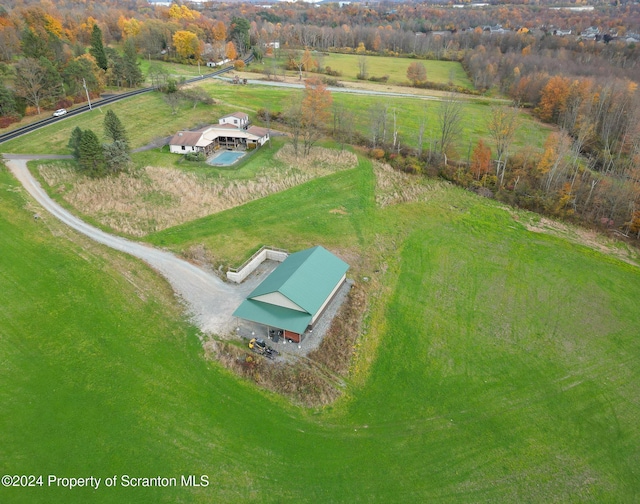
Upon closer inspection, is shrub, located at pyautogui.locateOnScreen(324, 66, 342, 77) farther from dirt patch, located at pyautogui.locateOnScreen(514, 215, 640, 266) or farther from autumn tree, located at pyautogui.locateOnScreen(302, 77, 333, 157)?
dirt patch, located at pyautogui.locateOnScreen(514, 215, 640, 266)

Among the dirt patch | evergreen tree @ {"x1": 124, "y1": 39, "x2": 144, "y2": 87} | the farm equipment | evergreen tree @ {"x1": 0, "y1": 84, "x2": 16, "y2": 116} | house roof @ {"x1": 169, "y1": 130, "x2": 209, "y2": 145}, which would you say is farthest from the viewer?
evergreen tree @ {"x1": 124, "y1": 39, "x2": 144, "y2": 87}

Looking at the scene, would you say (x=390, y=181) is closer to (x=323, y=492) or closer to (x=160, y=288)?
(x=160, y=288)

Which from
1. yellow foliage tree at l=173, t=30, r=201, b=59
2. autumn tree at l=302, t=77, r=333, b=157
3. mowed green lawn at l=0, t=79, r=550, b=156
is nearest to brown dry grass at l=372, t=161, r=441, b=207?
autumn tree at l=302, t=77, r=333, b=157

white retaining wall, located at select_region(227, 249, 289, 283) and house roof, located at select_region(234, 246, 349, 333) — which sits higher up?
house roof, located at select_region(234, 246, 349, 333)

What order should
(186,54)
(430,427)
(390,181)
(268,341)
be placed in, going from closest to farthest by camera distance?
(430,427) → (268,341) → (390,181) → (186,54)

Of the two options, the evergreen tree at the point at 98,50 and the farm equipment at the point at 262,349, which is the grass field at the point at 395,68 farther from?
the farm equipment at the point at 262,349

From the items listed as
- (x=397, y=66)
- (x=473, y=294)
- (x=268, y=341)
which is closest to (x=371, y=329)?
(x=268, y=341)

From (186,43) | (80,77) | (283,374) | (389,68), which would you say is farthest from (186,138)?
(389,68)

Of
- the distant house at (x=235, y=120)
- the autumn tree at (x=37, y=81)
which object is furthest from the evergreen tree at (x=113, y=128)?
the autumn tree at (x=37, y=81)
